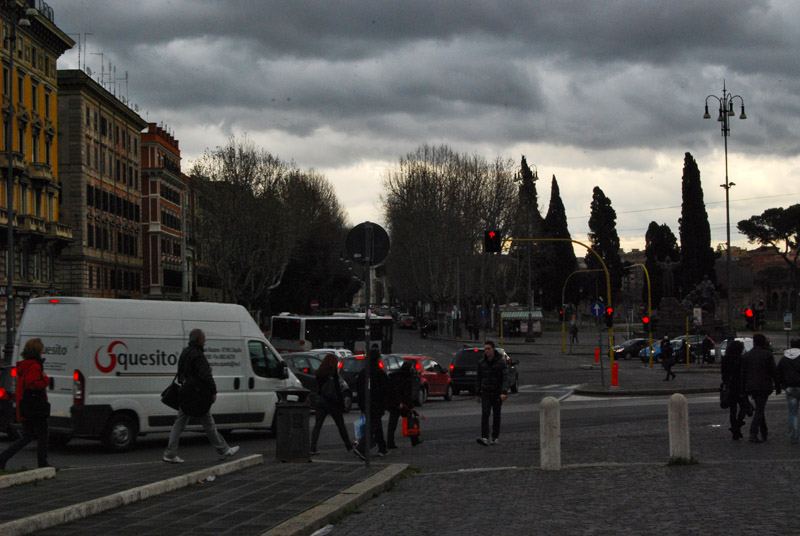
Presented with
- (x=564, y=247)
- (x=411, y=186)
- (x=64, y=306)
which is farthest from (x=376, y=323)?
(x=564, y=247)

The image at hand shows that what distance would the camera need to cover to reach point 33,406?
40.7ft

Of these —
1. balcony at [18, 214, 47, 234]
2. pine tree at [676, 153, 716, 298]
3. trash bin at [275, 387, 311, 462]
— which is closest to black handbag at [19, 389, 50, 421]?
trash bin at [275, 387, 311, 462]

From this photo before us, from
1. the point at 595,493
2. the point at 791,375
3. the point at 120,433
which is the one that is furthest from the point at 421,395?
the point at 595,493

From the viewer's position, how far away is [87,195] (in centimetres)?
7106

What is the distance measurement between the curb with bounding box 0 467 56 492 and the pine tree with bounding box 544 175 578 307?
354 feet

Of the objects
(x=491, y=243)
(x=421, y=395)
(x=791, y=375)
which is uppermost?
(x=491, y=243)

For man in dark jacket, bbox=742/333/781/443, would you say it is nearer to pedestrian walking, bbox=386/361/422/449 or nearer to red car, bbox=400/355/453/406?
pedestrian walking, bbox=386/361/422/449

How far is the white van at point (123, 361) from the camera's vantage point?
15719mm

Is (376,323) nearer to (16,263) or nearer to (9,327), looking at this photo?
(16,263)

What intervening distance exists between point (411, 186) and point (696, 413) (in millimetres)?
67863

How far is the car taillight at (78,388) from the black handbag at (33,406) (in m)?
3.14

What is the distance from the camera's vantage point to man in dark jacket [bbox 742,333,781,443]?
51.2 feet

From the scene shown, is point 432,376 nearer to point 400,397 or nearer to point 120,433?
point 400,397

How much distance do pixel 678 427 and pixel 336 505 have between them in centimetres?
515
